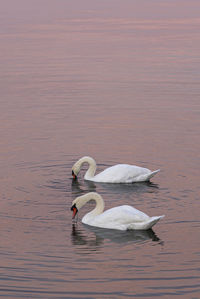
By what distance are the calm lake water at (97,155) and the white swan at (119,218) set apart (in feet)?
0.59

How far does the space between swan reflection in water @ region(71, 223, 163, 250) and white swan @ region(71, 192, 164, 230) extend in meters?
0.12

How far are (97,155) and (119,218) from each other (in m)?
6.00

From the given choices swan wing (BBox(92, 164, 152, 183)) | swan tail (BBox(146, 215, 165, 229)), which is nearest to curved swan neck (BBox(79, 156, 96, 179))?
swan wing (BBox(92, 164, 152, 183))

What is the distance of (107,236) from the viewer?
16047 millimetres

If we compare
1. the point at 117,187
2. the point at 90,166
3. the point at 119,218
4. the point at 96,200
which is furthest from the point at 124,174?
the point at 119,218

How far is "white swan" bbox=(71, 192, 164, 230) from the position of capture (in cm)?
1604

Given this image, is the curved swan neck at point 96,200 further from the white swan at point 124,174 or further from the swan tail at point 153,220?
the white swan at point 124,174

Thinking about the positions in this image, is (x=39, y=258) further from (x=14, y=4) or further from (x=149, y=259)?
(x=14, y=4)

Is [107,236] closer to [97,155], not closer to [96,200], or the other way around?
[96,200]

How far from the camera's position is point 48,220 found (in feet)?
54.6

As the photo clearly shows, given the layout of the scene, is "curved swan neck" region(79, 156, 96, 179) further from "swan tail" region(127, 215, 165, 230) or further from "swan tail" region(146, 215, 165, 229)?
"swan tail" region(146, 215, 165, 229)

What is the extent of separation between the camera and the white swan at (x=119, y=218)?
A: 16.0m

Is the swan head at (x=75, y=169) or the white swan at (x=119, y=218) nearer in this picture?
the white swan at (x=119, y=218)

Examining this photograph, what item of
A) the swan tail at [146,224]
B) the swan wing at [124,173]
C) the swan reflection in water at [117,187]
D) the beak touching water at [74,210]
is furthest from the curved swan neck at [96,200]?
the swan wing at [124,173]
